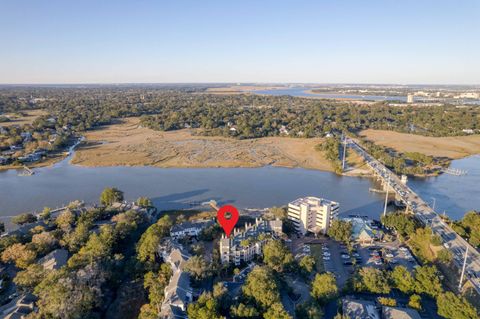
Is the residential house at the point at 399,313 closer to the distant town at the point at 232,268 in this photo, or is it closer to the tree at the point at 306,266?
the distant town at the point at 232,268

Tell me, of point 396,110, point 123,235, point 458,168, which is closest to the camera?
point 123,235

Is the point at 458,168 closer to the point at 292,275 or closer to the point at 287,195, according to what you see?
the point at 287,195

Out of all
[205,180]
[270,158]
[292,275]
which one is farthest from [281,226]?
[270,158]

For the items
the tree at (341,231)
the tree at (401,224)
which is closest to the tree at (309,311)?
the tree at (341,231)

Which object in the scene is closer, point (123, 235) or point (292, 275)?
point (292, 275)

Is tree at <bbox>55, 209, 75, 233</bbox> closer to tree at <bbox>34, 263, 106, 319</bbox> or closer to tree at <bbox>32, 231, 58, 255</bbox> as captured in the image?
tree at <bbox>32, 231, 58, 255</bbox>

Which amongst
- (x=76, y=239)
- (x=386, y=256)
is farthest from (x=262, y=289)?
(x=76, y=239)
